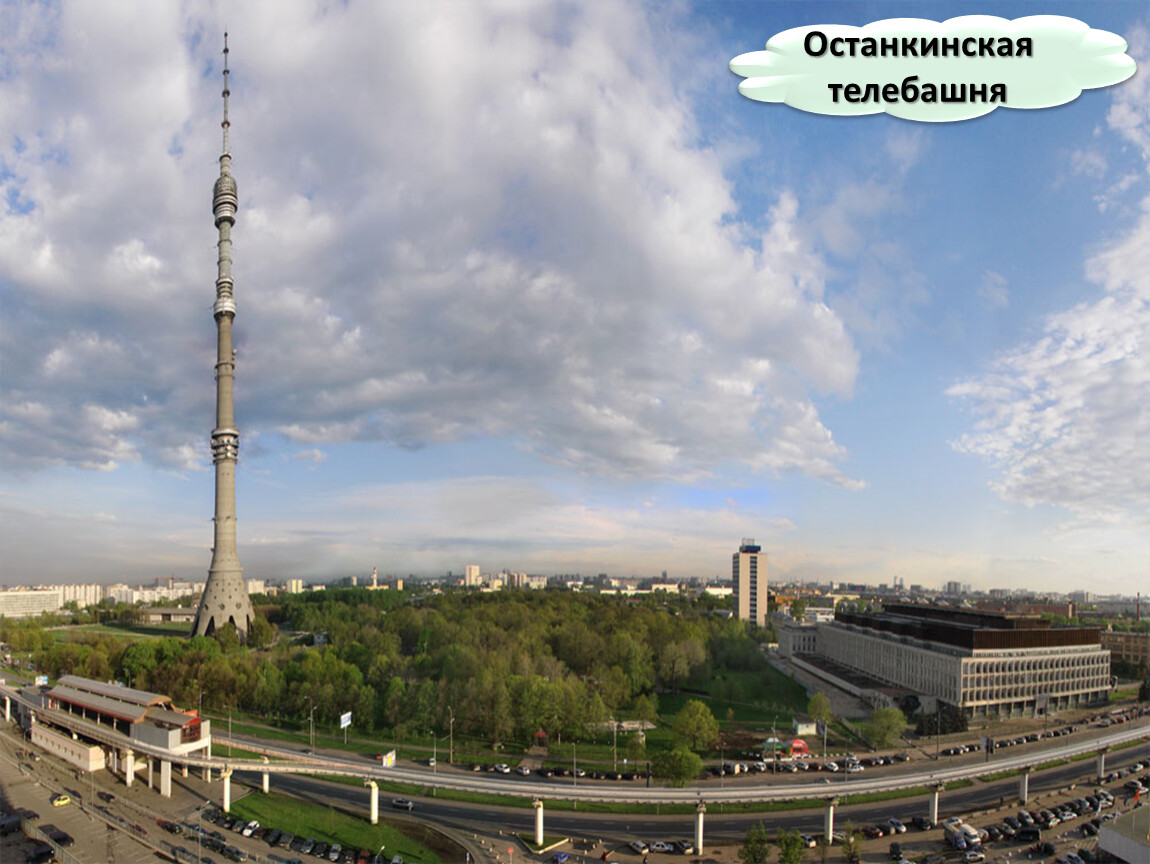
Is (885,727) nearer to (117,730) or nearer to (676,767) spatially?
(676,767)

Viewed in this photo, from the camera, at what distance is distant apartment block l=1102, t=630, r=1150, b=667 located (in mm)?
84500

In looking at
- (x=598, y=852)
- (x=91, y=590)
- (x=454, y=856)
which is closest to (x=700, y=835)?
(x=598, y=852)

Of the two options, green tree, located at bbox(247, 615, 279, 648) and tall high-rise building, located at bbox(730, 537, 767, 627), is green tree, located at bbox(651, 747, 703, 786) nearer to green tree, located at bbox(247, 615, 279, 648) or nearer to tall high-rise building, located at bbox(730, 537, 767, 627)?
green tree, located at bbox(247, 615, 279, 648)

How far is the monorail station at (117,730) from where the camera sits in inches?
1473

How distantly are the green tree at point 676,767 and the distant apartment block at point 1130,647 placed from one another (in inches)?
3020

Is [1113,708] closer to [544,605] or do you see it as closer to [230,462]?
[544,605]

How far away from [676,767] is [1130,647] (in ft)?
271

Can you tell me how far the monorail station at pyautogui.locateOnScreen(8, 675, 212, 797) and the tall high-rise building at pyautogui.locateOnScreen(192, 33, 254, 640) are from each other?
31195mm

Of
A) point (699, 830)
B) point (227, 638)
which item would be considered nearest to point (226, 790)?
point (699, 830)

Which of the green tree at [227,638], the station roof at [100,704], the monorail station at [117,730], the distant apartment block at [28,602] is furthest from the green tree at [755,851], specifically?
the distant apartment block at [28,602]

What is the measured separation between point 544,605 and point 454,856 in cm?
6964

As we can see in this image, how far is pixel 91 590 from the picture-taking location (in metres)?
198

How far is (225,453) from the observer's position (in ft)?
275

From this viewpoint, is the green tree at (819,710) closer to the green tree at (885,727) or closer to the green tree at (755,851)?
the green tree at (885,727)
